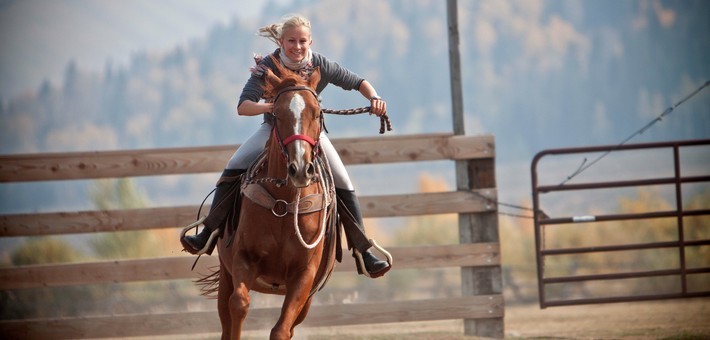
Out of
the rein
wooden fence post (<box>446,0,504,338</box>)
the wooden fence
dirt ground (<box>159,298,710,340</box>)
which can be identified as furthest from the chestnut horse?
wooden fence post (<box>446,0,504,338</box>)

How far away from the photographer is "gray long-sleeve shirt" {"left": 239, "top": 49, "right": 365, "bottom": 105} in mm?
6453

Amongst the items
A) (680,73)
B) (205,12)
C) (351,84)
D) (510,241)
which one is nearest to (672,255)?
(510,241)

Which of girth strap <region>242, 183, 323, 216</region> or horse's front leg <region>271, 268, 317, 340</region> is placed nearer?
horse's front leg <region>271, 268, 317, 340</region>

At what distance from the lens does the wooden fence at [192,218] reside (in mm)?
9781

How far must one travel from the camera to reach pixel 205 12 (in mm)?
123062

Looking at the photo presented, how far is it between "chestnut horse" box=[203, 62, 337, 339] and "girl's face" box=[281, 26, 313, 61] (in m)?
0.25

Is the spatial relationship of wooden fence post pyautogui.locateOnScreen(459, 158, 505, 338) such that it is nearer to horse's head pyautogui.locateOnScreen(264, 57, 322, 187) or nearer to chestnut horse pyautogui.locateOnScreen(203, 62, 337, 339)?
chestnut horse pyautogui.locateOnScreen(203, 62, 337, 339)

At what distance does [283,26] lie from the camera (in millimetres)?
6641

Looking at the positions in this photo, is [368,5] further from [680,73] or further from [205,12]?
[680,73]

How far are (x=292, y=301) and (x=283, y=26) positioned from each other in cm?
175

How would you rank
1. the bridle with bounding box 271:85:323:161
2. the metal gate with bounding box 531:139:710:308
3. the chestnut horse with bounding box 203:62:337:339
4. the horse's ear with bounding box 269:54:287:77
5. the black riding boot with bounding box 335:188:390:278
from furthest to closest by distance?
the metal gate with bounding box 531:139:710:308, the black riding boot with bounding box 335:188:390:278, the horse's ear with bounding box 269:54:287:77, the chestnut horse with bounding box 203:62:337:339, the bridle with bounding box 271:85:323:161

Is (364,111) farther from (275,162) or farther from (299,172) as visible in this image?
(299,172)

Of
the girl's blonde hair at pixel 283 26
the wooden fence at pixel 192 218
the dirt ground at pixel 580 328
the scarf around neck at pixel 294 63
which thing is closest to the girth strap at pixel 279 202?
the scarf around neck at pixel 294 63

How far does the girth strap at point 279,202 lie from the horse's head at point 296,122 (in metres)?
0.42
